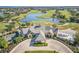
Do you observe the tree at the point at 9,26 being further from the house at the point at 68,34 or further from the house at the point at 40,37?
the house at the point at 68,34

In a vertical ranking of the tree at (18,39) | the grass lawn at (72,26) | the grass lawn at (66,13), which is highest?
the grass lawn at (66,13)

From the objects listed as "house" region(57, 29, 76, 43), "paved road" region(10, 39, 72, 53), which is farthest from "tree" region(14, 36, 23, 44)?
"house" region(57, 29, 76, 43)

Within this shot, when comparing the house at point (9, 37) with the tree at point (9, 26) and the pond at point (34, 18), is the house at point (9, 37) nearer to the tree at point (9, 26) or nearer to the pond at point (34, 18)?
the tree at point (9, 26)

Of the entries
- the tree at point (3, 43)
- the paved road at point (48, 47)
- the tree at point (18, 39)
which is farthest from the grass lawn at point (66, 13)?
the tree at point (3, 43)

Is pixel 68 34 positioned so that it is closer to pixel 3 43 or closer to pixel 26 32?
pixel 26 32

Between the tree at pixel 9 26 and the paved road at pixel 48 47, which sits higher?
the tree at pixel 9 26

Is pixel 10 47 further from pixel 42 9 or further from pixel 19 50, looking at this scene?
pixel 42 9

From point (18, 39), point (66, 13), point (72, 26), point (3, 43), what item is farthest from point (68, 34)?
point (3, 43)

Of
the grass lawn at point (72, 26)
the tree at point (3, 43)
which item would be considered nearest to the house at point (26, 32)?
the tree at point (3, 43)

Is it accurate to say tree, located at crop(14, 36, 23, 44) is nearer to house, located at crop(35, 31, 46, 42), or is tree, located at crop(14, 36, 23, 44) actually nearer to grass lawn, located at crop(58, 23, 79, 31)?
house, located at crop(35, 31, 46, 42)

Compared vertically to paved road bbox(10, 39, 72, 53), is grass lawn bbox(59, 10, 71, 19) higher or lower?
higher

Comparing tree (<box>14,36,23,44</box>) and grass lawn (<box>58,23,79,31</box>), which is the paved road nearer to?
tree (<box>14,36,23,44</box>)

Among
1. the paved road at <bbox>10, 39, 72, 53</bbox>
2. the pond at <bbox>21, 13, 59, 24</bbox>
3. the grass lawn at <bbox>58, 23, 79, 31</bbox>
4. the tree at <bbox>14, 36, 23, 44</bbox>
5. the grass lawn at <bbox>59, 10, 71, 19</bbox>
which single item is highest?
the grass lawn at <bbox>59, 10, 71, 19</bbox>
